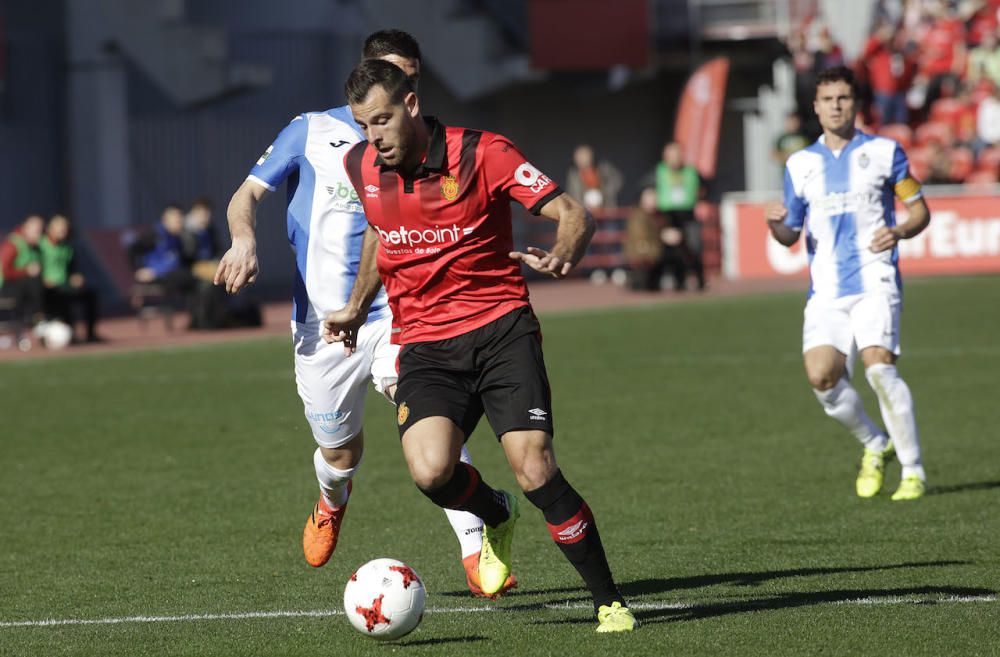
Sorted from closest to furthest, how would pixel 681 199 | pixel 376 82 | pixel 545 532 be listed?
1. pixel 376 82
2. pixel 545 532
3. pixel 681 199

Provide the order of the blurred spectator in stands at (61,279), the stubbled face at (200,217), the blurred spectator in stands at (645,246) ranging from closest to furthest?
the blurred spectator in stands at (61,279) → the stubbled face at (200,217) → the blurred spectator in stands at (645,246)

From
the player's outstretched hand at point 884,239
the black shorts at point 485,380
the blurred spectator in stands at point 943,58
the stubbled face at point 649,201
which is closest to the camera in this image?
the black shorts at point 485,380

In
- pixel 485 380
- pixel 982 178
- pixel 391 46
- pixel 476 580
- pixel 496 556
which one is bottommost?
pixel 476 580

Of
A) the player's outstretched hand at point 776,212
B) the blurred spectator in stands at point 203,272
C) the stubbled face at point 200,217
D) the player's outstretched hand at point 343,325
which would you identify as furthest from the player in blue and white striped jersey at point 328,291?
the stubbled face at point 200,217

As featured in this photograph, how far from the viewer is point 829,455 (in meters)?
10.4

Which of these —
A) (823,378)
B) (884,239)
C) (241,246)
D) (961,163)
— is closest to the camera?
(241,246)

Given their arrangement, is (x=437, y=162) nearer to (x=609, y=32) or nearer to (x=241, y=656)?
(x=241, y=656)

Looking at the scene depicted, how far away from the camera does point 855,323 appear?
29.2 feet

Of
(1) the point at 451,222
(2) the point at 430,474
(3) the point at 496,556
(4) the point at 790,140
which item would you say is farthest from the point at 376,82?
(4) the point at 790,140

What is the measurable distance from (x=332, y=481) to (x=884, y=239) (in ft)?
10.0

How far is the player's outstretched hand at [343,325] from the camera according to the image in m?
6.25

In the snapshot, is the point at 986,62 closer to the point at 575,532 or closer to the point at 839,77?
the point at 839,77

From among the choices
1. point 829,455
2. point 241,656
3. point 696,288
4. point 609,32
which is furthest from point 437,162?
point 609,32

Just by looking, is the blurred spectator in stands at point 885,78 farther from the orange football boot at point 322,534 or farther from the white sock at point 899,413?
the orange football boot at point 322,534
